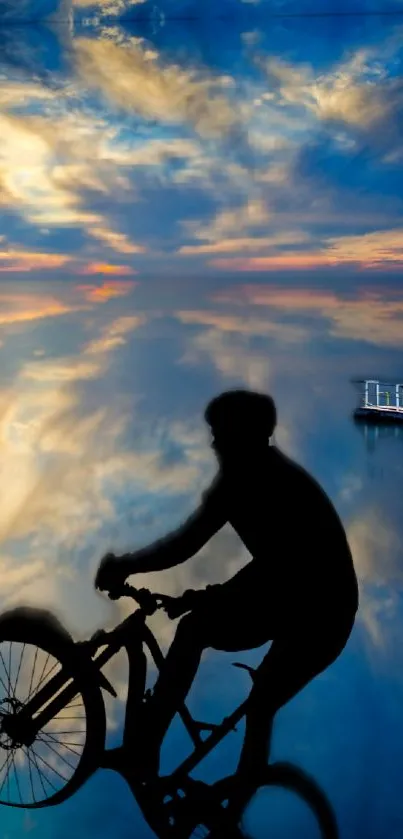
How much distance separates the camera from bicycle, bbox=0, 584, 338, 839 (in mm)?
1494

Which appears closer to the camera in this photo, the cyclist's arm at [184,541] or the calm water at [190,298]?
the cyclist's arm at [184,541]

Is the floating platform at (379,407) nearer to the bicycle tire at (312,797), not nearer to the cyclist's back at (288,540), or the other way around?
the cyclist's back at (288,540)

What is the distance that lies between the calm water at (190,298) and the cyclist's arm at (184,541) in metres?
0.27

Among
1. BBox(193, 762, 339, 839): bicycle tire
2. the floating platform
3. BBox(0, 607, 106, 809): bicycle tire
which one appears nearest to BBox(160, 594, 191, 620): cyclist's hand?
BBox(0, 607, 106, 809): bicycle tire

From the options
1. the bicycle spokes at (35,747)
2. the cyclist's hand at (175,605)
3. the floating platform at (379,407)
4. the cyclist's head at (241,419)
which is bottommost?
the bicycle spokes at (35,747)

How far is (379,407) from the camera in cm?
→ 212

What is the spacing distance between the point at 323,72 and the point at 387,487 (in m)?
1.08

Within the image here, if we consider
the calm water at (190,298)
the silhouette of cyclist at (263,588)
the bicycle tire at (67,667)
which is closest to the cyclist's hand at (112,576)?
the silhouette of cyclist at (263,588)

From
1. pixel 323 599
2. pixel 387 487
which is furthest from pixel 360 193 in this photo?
pixel 323 599

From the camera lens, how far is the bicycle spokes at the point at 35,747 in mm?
1689

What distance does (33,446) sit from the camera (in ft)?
6.48

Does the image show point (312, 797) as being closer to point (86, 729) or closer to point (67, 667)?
point (86, 729)

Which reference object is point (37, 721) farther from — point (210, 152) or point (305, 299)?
point (210, 152)

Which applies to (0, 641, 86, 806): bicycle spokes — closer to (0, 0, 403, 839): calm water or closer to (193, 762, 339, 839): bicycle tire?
(0, 0, 403, 839): calm water
